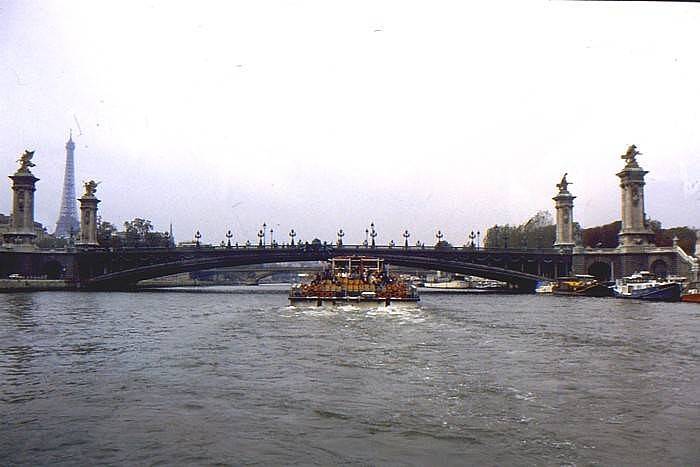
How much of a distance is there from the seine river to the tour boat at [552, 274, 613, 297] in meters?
41.0

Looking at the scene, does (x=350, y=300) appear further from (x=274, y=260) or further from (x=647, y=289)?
(x=274, y=260)

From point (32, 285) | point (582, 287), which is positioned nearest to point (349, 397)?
point (582, 287)

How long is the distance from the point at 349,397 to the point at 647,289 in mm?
50625

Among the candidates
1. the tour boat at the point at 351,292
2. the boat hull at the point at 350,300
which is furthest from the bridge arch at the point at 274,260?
the boat hull at the point at 350,300

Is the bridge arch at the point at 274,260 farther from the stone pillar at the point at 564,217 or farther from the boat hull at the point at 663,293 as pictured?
the boat hull at the point at 663,293

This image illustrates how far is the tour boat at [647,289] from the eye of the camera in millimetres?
58219

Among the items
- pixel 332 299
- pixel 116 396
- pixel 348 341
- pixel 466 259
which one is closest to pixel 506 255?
pixel 466 259

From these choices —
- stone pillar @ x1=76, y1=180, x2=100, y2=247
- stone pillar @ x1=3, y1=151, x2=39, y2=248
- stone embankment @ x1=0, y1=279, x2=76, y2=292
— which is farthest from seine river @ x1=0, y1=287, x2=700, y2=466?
stone pillar @ x1=76, y1=180, x2=100, y2=247

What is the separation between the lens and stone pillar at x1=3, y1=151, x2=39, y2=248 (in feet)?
283

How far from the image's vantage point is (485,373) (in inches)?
757

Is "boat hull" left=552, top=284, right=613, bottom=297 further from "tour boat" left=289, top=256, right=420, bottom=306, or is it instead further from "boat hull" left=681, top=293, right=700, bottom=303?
"tour boat" left=289, top=256, right=420, bottom=306

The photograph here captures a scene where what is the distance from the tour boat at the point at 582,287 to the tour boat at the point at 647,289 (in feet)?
5.16

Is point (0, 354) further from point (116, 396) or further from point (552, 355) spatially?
point (552, 355)

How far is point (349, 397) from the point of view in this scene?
1590cm
